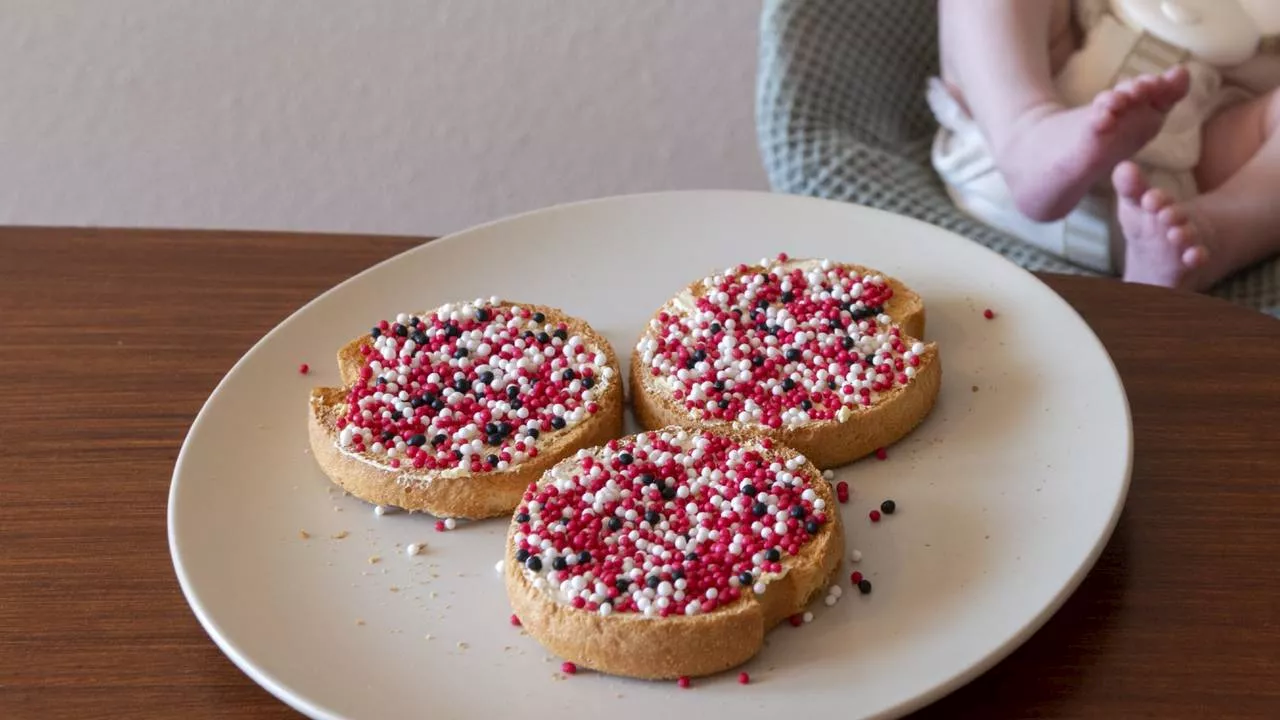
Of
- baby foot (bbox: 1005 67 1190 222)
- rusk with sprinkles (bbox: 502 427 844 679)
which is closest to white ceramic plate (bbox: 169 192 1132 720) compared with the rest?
rusk with sprinkles (bbox: 502 427 844 679)

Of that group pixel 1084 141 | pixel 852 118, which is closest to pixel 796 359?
pixel 1084 141

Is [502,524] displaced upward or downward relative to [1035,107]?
downward

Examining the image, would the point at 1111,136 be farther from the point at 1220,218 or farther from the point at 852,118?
the point at 852,118

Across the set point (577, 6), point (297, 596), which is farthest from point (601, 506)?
point (577, 6)

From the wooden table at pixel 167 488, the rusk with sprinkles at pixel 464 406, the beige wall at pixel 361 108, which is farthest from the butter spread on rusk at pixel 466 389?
the beige wall at pixel 361 108

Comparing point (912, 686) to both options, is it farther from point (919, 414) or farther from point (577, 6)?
point (577, 6)

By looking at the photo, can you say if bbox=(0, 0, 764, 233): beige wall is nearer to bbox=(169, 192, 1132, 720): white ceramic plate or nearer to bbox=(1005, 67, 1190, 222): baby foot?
bbox=(1005, 67, 1190, 222): baby foot
